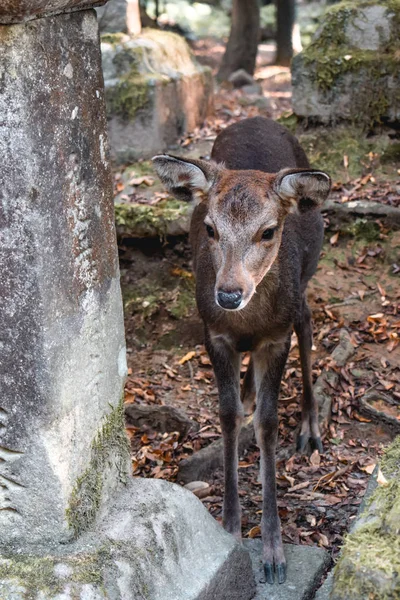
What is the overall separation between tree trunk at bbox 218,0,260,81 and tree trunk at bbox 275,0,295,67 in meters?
1.68

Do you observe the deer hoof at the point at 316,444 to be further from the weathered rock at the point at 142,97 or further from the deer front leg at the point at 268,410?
the weathered rock at the point at 142,97

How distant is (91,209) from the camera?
161 inches

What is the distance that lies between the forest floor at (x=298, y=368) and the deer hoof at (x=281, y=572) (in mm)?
466

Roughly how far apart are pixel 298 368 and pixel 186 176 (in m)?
2.78

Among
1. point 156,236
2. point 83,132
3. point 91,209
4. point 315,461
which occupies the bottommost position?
point 315,461

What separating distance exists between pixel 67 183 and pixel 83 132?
0.26m

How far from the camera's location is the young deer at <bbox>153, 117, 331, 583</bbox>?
5004 millimetres

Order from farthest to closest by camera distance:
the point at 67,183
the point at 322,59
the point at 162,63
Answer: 1. the point at 162,63
2. the point at 322,59
3. the point at 67,183

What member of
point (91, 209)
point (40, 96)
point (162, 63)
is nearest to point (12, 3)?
point (40, 96)

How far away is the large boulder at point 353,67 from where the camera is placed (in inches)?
364

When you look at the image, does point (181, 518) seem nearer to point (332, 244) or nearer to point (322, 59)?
point (332, 244)

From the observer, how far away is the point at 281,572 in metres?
5.00

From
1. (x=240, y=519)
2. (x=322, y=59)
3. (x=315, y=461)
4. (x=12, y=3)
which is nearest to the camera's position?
(x=12, y=3)

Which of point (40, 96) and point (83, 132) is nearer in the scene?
point (40, 96)
